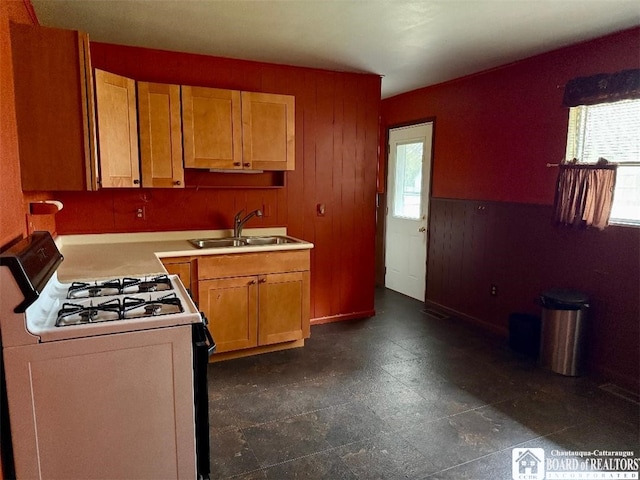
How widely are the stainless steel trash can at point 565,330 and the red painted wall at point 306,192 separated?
1.72 m

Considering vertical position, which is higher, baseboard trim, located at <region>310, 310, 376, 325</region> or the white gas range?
the white gas range

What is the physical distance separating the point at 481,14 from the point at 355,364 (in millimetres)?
2540

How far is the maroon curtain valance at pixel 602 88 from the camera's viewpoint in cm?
278

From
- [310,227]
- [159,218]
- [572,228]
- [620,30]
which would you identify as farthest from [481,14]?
[159,218]

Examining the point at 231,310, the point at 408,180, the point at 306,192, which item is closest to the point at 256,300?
the point at 231,310

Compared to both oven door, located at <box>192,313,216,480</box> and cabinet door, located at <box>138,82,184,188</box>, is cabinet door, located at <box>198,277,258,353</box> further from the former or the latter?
oven door, located at <box>192,313,216,480</box>

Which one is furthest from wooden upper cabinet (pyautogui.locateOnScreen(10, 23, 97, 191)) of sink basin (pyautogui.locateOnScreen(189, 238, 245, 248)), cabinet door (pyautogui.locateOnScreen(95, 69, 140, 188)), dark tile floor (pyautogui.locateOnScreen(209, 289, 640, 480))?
dark tile floor (pyautogui.locateOnScreen(209, 289, 640, 480))

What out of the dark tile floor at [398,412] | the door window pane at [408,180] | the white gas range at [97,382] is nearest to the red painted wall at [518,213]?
the door window pane at [408,180]

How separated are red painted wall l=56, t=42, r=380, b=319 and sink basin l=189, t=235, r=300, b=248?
166 mm

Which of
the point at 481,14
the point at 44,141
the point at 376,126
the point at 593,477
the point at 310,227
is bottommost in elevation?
the point at 593,477

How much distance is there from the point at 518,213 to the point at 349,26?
213 cm

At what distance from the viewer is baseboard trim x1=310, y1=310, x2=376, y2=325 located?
4.17 m

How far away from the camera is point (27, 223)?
7.05ft

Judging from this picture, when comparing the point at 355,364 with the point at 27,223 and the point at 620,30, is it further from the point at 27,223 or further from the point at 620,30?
the point at 620,30
